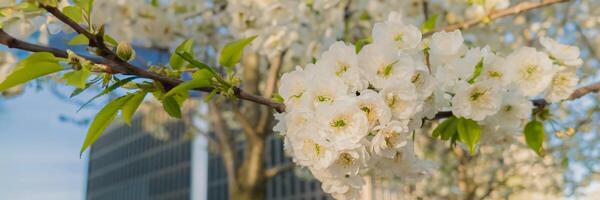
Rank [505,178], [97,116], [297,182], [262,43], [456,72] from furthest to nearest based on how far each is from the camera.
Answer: [297,182], [505,178], [262,43], [456,72], [97,116]

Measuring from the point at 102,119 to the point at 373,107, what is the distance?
1.40 feet

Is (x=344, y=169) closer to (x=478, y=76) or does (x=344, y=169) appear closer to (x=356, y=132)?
(x=356, y=132)

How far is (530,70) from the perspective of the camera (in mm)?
1097

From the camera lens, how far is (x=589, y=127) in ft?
8.04

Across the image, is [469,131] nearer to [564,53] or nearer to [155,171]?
[564,53]

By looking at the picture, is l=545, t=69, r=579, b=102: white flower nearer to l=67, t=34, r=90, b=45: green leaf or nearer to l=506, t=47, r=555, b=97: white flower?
l=506, t=47, r=555, b=97: white flower

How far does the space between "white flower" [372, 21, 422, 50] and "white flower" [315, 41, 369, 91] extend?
8 centimetres

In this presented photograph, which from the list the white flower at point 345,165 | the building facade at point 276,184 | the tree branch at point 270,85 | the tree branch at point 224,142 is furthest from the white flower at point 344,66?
the building facade at point 276,184

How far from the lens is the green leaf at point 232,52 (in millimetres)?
1004

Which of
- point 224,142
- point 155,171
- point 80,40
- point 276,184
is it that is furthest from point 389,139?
point 155,171

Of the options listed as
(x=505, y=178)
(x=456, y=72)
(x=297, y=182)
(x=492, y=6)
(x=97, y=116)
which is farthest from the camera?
(x=297, y=182)

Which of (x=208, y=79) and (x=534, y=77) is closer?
(x=208, y=79)

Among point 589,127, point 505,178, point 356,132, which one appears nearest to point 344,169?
point 356,132

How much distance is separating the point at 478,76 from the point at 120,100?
0.64 meters
